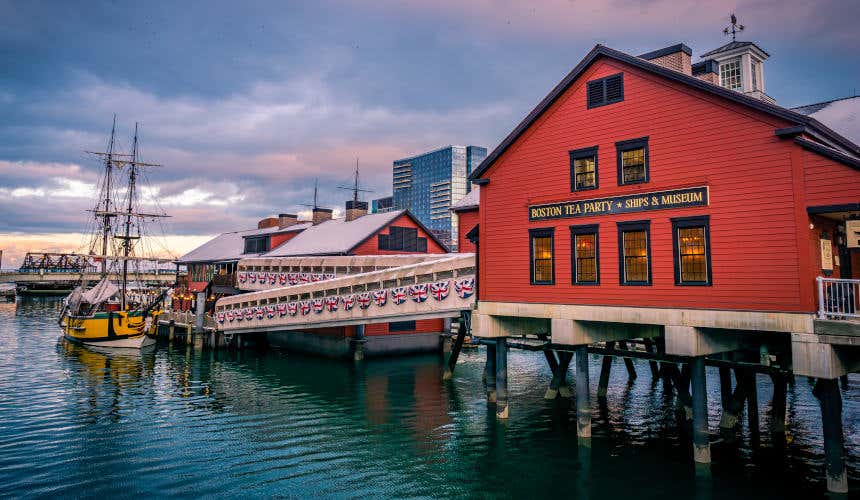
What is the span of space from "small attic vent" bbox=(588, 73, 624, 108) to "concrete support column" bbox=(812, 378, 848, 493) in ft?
34.7

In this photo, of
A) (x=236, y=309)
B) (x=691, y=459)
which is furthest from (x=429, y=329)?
(x=691, y=459)

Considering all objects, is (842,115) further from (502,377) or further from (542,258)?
(502,377)

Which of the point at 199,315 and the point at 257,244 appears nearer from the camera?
the point at 199,315

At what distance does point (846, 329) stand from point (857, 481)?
514 centimetres

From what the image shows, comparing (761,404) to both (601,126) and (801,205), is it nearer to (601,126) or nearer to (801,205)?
(801,205)

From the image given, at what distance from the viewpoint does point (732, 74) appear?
34188 millimetres

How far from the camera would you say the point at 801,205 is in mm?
13758

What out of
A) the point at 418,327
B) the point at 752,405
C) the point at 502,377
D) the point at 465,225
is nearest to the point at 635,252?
the point at 502,377

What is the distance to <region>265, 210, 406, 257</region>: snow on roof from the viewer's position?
42219mm

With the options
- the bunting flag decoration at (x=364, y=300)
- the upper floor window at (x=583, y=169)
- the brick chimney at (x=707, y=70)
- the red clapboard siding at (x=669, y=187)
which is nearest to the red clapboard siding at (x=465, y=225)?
the bunting flag decoration at (x=364, y=300)

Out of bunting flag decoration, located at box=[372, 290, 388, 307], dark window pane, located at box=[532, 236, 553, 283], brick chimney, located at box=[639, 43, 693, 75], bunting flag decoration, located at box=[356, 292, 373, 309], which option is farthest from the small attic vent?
bunting flag decoration, located at box=[356, 292, 373, 309]

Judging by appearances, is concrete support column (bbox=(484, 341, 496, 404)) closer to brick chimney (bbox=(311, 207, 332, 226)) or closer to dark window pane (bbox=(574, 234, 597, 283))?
dark window pane (bbox=(574, 234, 597, 283))

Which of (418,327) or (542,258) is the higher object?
(542,258)

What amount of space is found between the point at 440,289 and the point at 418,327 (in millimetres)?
16585
